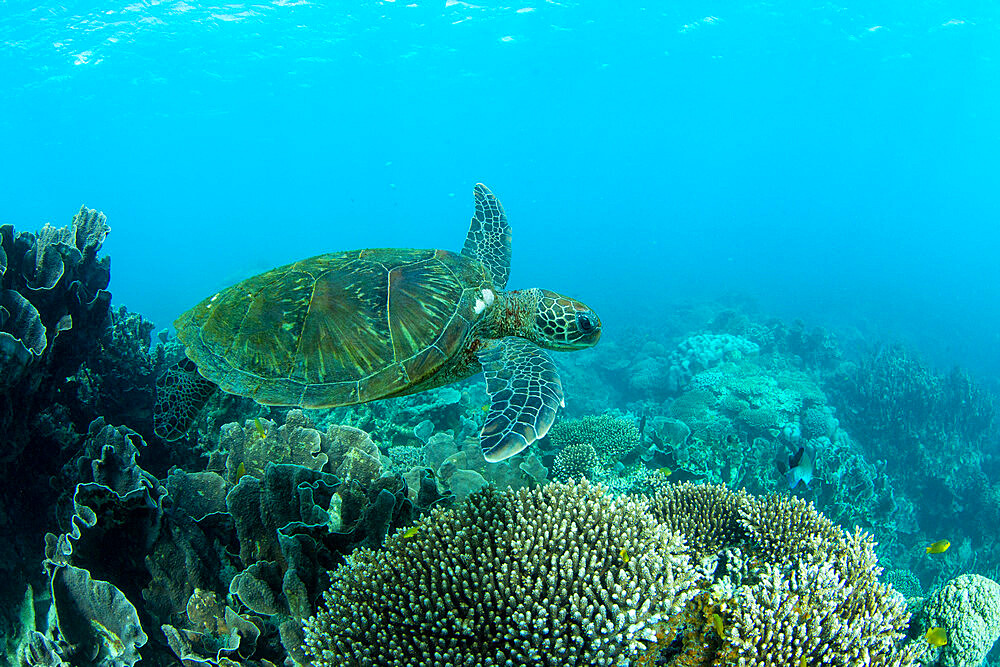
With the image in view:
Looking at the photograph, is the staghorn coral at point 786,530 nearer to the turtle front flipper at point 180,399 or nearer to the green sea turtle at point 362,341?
the green sea turtle at point 362,341

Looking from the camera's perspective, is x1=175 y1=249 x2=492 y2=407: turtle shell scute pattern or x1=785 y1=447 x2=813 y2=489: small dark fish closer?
x1=175 y1=249 x2=492 y2=407: turtle shell scute pattern

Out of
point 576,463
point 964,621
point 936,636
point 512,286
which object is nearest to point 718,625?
point 936,636

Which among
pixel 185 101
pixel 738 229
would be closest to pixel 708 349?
pixel 185 101

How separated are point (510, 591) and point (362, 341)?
228 centimetres

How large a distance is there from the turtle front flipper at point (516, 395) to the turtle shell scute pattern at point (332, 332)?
0.43 m

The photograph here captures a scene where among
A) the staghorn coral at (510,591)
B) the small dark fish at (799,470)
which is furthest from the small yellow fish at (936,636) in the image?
the staghorn coral at (510,591)

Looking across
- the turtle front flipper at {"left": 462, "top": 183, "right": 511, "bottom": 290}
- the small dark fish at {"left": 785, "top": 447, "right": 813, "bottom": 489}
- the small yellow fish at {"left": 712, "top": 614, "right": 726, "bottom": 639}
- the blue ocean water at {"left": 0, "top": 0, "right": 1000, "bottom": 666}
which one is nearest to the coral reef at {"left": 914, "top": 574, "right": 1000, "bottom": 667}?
the blue ocean water at {"left": 0, "top": 0, "right": 1000, "bottom": 666}

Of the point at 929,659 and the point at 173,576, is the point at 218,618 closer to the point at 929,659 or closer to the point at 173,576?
the point at 173,576

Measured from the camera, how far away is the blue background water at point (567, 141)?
32406 millimetres

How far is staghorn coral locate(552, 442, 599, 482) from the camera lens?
18.5ft

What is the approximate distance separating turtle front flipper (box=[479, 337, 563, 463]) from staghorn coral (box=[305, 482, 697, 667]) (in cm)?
54

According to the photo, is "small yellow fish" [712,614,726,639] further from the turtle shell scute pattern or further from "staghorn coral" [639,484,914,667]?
the turtle shell scute pattern

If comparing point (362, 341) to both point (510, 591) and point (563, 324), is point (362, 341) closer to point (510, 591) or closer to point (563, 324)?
point (563, 324)

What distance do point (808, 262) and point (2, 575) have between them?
65338mm
